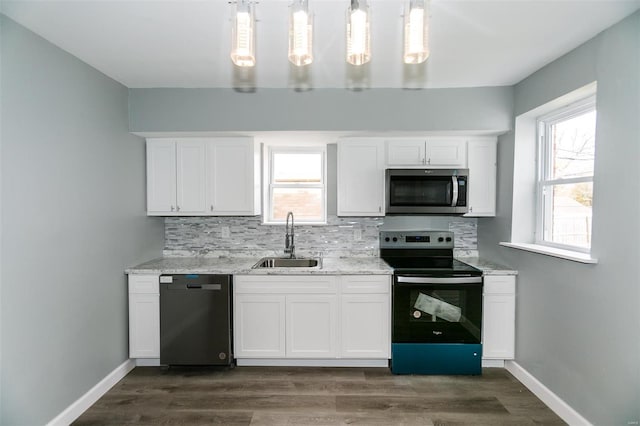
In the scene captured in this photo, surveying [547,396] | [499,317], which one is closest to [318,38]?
[499,317]

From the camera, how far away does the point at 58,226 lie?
213cm

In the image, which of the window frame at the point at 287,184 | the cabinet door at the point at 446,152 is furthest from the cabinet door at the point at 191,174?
the cabinet door at the point at 446,152

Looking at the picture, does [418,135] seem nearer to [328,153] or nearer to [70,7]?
[328,153]

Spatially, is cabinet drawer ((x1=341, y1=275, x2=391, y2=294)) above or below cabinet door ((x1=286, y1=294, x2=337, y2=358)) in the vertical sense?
above

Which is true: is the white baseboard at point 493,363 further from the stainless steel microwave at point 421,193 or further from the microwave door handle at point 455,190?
the microwave door handle at point 455,190

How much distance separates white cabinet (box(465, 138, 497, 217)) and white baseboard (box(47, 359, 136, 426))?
341cm

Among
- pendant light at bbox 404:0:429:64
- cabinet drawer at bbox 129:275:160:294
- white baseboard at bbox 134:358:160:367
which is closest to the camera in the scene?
pendant light at bbox 404:0:429:64

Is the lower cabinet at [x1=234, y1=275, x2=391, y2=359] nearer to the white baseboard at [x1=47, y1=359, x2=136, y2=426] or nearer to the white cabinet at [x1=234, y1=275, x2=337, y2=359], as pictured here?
the white cabinet at [x1=234, y1=275, x2=337, y2=359]

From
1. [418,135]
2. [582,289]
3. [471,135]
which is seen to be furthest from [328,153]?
[582,289]

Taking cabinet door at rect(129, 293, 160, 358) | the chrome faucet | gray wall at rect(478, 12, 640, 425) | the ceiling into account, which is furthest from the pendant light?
cabinet door at rect(129, 293, 160, 358)

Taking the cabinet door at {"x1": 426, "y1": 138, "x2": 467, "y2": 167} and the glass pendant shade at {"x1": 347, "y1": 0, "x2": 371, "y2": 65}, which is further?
the cabinet door at {"x1": 426, "y1": 138, "x2": 467, "y2": 167}

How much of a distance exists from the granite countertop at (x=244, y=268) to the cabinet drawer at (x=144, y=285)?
59mm

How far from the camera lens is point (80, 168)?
2330mm

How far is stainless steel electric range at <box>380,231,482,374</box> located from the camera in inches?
108
